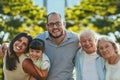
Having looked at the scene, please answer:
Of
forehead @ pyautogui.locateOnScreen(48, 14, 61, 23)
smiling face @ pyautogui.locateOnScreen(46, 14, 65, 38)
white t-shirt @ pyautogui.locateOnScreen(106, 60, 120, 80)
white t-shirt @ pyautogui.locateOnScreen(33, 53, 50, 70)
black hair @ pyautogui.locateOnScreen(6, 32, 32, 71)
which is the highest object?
forehead @ pyautogui.locateOnScreen(48, 14, 61, 23)

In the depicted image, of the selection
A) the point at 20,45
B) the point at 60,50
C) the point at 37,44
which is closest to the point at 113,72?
the point at 60,50

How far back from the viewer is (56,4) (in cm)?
673

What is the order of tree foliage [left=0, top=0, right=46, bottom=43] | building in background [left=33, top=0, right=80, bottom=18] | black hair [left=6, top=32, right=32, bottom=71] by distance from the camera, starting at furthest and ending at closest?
building in background [left=33, top=0, right=80, bottom=18]
tree foliage [left=0, top=0, right=46, bottom=43]
black hair [left=6, top=32, right=32, bottom=71]

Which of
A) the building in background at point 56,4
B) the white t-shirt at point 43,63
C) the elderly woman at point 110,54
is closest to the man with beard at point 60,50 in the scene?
the white t-shirt at point 43,63

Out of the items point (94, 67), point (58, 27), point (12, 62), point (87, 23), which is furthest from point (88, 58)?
point (87, 23)

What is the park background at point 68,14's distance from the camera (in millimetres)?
6613

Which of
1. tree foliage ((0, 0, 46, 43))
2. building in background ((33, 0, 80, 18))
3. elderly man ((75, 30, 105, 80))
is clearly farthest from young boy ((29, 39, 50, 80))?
building in background ((33, 0, 80, 18))

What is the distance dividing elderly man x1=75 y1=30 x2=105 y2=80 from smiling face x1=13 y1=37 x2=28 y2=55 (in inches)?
18.7

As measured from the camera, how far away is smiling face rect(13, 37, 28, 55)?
3.50 m

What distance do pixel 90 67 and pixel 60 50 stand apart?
318 mm

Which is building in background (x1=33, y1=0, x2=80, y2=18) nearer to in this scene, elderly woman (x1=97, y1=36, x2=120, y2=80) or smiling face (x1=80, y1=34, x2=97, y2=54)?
smiling face (x1=80, y1=34, x2=97, y2=54)

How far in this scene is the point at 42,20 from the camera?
6684 mm

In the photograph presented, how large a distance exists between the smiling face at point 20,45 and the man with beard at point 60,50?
0.24 m

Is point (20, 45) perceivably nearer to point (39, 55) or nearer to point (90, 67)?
point (39, 55)
